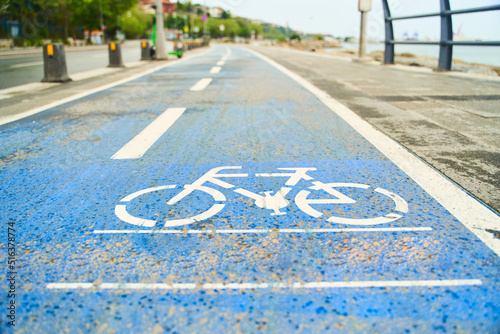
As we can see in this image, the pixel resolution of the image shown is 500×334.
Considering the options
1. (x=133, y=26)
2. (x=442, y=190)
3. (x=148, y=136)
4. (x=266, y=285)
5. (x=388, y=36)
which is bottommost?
(x=266, y=285)

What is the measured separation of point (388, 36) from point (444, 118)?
1103cm

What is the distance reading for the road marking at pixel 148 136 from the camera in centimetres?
381

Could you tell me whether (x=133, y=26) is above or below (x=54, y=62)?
above

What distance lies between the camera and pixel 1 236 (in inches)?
87.2

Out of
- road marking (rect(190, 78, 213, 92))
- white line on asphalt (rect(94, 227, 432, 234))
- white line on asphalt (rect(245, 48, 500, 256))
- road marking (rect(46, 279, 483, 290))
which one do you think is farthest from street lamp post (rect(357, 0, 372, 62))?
road marking (rect(46, 279, 483, 290))

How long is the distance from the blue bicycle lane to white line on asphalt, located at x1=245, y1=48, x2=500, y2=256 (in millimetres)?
75

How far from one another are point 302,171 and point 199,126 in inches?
80.2

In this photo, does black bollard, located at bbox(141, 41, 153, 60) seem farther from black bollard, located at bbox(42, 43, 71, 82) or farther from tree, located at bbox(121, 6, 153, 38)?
tree, located at bbox(121, 6, 153, 38)

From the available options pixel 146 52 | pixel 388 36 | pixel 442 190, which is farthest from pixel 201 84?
pixel 146 52

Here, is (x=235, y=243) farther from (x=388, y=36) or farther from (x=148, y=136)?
(x=388, y=36)

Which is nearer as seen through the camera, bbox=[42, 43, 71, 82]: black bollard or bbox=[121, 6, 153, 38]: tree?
bbox=[42, 43, 71, 82]: black bollard

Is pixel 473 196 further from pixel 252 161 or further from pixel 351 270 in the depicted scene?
pixel 252 161

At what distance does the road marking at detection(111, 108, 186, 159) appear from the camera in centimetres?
381

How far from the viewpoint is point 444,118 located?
5.25m
